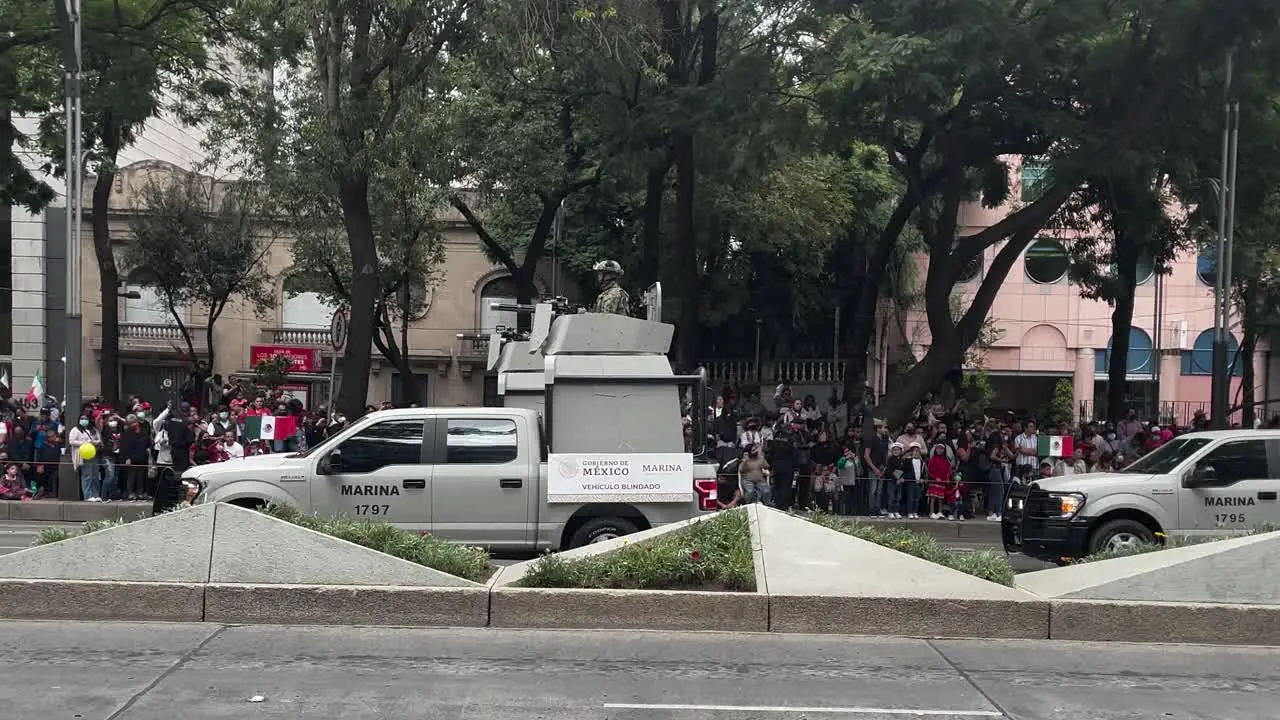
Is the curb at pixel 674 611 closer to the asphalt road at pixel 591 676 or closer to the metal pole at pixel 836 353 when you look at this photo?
the asphalt road at pixel 591 676

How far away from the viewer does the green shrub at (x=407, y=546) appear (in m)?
8.98

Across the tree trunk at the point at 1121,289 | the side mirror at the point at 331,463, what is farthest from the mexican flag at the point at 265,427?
the tree trunk at the point at 1121,289

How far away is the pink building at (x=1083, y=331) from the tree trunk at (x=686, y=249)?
20.8 meters

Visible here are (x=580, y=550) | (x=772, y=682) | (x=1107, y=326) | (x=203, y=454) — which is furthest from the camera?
(x=1107, y=326)

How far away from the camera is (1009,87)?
20.0m

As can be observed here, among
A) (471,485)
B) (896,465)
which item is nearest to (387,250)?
(896,465)

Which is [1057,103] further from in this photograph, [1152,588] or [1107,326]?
[1107,326]

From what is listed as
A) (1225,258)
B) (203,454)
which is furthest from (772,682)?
(1225,258)

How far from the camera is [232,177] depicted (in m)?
37.1

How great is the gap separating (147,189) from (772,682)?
3043cm

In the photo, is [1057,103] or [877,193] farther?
[877,193]

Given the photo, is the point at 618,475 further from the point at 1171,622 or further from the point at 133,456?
the point at 133,456

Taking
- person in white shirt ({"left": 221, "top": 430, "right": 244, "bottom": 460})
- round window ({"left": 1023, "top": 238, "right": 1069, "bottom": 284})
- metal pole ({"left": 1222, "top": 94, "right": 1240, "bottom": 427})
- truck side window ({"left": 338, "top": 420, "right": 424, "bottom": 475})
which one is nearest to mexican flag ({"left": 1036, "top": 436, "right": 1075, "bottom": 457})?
metal pole ({"left": 1222, "top": 94, "right": 1240, "bottom": 427})

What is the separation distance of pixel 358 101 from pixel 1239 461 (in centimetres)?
1336
